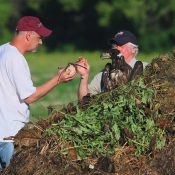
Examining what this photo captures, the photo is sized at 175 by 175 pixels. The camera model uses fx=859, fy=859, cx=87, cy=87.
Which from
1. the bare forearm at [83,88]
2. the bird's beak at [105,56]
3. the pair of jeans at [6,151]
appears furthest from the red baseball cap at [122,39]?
the pair of jeans at [6,151]

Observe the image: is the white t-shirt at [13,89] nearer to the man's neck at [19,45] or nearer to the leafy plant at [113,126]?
the man's neck at [19,45]

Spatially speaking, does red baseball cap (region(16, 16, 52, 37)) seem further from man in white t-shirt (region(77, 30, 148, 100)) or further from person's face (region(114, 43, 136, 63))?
person's face (region(114, 43, 136, 63))

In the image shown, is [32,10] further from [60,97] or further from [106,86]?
[106,86]

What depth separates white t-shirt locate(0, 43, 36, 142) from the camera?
8.02 m

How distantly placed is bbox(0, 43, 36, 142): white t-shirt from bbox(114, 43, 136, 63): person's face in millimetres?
1429

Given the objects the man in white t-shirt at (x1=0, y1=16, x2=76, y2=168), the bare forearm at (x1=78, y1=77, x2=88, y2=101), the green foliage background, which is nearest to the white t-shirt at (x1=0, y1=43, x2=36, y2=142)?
the man in white t-shirt at (x1=0, y1=16, x2=76, y2=168)

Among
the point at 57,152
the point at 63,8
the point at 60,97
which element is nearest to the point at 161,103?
the point at 57,152

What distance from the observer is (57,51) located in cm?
7675

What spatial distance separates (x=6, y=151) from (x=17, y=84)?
64 centimetres

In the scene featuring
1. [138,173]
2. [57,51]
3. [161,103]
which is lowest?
[57,51]

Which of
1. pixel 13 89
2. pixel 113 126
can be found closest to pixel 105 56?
pixel 13 89

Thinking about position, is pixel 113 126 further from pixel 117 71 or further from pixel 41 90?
pixel 117 71

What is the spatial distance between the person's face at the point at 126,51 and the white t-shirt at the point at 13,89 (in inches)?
56.3

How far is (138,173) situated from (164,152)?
293mm
